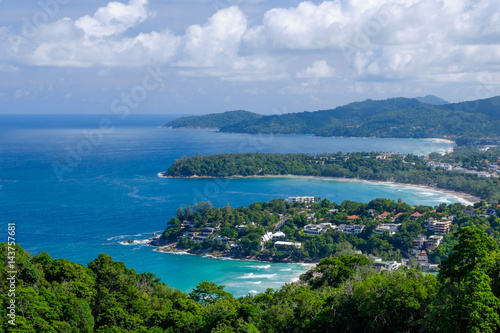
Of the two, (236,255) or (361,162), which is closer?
(236,255)

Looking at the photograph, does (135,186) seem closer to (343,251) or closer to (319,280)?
(343,251)

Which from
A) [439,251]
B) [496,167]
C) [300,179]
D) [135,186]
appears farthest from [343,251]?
[496,167]

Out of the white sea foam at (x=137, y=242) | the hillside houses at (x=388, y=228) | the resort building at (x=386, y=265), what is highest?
the hillside houses at (x=388, y=228)

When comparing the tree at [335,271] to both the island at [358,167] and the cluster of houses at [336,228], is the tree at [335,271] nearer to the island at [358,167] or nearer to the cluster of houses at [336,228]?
the cluster of houses at [336,228]

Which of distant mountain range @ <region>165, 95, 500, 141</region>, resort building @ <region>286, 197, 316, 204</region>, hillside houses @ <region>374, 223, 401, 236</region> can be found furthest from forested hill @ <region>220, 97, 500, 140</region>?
hillside houses @ <region>374, 223, 401, 236</region>

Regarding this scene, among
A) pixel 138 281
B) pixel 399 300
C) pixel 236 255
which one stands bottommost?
pixel 236 255

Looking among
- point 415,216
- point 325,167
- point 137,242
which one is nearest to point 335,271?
point 137,242

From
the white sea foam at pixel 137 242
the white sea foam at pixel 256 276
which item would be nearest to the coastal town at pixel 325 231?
the white sea foam at pixel 137 242
